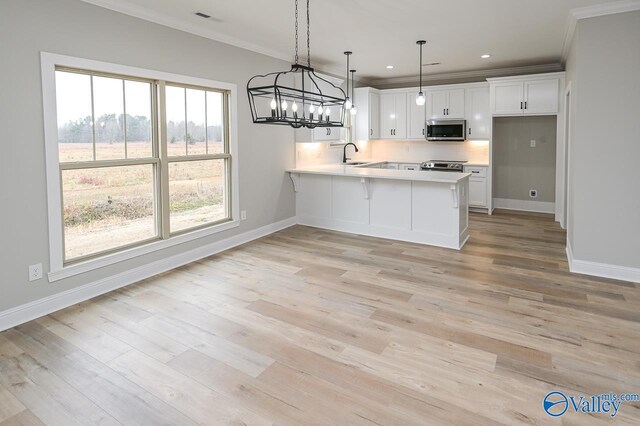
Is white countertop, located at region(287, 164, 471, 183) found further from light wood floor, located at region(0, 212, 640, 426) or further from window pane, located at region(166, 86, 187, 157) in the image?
window pane, located at region(166, 86, 187, 157)

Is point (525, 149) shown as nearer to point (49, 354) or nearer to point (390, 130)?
point (390, 130)

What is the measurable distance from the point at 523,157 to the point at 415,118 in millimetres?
2147

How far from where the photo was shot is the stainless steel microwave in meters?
7.66

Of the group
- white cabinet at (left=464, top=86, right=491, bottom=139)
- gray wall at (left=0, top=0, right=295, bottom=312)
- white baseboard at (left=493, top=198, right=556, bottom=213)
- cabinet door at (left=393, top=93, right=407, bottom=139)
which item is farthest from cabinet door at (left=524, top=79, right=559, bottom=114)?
gray wall at (left=0, top=0, right=295, bottom=312)

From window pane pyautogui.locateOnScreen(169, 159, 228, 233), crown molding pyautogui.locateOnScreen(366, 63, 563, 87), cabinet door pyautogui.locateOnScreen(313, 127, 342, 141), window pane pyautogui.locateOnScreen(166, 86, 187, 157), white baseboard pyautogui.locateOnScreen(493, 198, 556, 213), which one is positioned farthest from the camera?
white baseboard pyautogui.locateOnScreen(493, 198, 556, 213)

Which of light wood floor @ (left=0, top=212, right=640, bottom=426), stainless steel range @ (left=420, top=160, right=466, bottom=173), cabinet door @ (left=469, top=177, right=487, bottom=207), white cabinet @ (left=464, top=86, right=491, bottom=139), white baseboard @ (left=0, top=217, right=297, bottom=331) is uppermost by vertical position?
white cabinet @ (left=464, top=86, right=491, bottom=139)

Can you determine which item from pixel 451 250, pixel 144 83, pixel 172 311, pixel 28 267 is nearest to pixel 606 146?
pixel 451 250

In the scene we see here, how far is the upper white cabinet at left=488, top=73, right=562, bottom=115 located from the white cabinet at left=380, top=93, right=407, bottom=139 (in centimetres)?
174

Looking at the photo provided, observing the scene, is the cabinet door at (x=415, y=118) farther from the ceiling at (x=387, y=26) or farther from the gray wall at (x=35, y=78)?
the gray wall at (x=35, y=78)

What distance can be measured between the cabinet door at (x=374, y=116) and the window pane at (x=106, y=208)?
4.95m

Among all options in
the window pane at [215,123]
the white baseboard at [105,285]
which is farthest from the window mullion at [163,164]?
the window pane at [215,123]

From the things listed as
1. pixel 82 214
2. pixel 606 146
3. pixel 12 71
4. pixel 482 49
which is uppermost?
pixel 482 49

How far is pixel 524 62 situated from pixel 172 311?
263 inches

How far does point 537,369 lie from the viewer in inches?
99.3
